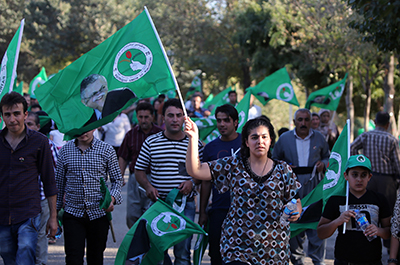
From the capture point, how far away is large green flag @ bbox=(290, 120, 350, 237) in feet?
17.5

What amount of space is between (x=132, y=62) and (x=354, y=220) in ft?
8.90

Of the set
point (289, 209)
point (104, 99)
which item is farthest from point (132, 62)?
point (289, 209)

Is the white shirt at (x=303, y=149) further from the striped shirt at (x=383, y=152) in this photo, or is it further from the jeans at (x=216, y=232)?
the jeans at (x=216, y=232)

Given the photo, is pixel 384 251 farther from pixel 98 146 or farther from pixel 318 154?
pixel 98 146

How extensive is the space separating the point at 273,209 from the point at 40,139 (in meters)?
2.44

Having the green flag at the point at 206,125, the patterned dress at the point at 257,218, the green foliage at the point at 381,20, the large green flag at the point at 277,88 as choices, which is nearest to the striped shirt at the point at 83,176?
the patterned dress at the point at 257,218

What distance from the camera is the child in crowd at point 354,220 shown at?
15.4 ft

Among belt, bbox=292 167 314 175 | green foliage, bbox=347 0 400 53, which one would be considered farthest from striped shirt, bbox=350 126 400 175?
green foliage, bbox=347 0 400 53

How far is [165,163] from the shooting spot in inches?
223

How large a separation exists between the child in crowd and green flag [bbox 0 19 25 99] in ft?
12.2

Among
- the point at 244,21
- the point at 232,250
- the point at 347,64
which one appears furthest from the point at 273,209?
the point at 244,21

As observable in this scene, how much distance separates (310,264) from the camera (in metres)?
7.09

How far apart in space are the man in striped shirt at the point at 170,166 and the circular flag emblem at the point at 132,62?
63 centimetres

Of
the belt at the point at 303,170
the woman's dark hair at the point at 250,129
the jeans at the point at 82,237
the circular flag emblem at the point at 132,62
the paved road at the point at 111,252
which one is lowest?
the paved road at the point at 111,252
